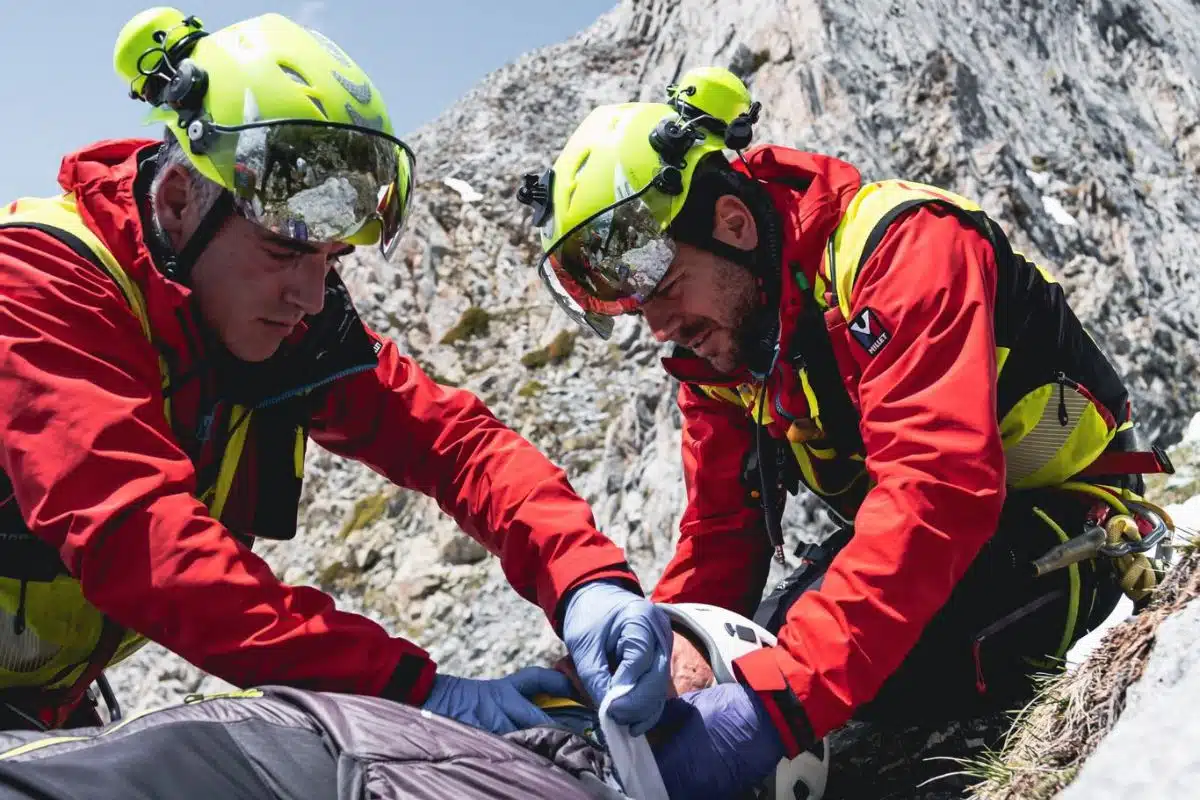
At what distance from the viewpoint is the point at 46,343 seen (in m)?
3.56

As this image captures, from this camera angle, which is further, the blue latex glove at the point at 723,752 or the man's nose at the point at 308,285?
the man's nose at the point at 308,285

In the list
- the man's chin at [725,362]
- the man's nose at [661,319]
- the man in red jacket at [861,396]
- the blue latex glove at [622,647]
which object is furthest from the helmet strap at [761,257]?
the blue latex glove at [622,647]

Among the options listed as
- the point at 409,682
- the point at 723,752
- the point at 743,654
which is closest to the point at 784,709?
the point at 723,752

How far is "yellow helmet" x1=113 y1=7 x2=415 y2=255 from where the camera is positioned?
4094 millimetres

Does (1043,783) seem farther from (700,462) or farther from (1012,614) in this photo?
(700,462)

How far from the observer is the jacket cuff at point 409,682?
3703mm

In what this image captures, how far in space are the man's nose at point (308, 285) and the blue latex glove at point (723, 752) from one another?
248 cm

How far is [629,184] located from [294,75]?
65.4 inches

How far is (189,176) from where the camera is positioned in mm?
4242

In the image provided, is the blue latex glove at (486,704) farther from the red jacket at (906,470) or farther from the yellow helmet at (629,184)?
the yellow helmet at (629,184)

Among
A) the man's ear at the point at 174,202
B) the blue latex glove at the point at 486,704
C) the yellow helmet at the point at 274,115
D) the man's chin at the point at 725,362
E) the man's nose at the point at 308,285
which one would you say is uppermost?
the yellow helmet at the point at 274,115

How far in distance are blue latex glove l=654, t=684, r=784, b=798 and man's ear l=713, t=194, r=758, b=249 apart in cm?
229

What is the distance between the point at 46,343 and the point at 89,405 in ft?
1.05

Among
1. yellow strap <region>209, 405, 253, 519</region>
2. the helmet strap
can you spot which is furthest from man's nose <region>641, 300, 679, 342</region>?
yellow strap <region>209, 405, 253, 519</region>
